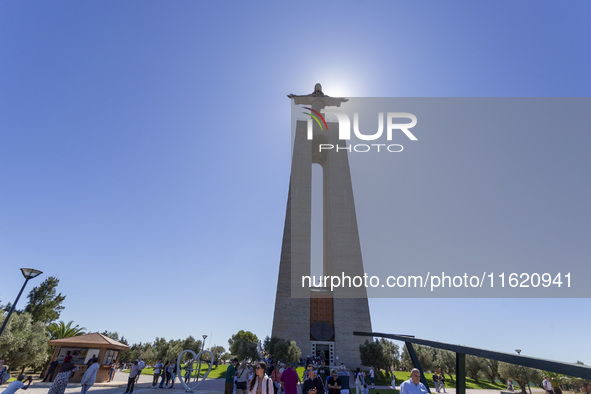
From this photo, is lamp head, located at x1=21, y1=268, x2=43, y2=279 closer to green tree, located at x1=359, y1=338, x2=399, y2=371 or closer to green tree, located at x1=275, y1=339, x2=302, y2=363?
green tree, located at x1=275, y1=339, x2=302, y2=363

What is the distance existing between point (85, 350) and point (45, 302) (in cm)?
2423

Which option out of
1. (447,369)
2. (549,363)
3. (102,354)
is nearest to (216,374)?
(102,354)

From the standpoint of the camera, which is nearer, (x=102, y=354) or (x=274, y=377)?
(x=274, y=377)

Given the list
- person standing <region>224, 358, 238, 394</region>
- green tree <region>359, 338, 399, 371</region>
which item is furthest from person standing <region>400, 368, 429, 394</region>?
green tree <region>359, 338, 399, 371</region>

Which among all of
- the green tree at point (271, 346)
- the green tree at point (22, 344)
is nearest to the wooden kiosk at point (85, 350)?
the green tree at point (22, 344)

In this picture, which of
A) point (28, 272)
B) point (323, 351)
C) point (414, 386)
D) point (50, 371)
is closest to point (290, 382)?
point (414, 386)

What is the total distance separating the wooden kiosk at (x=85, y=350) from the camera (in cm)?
1375

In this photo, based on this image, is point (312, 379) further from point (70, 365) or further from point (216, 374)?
point (216, 374)

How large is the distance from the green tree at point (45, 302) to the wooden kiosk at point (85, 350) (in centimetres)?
2294

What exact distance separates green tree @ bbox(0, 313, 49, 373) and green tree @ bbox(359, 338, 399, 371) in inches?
875

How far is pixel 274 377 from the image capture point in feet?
31.0

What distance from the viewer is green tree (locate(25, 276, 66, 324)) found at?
102 ft

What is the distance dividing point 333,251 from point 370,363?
34.7 feet

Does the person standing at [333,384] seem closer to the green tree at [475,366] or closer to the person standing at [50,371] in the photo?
the person standing at [50,371]
